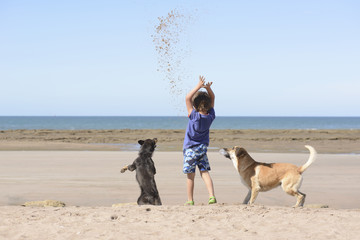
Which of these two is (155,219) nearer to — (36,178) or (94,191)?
(94,191)

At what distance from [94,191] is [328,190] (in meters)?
5.00

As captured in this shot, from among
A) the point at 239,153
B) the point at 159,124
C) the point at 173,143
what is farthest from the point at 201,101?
the point at 159,124

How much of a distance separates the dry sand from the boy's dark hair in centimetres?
154

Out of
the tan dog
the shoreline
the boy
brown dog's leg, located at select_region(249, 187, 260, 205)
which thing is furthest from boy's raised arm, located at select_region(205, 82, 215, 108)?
the shoreline

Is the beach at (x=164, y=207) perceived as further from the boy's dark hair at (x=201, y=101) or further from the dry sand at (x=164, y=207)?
the boy's dark hair at (x=201, y=101)

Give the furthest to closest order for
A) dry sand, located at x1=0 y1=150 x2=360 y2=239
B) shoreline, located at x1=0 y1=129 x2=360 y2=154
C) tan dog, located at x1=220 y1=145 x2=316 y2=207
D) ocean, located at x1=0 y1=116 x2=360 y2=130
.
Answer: ocean, located at x1=0 y1=116 x2=360 y2=130
shoreline, located at x1=0 y1=129 x2=360 y2=154
tan dog, located at x1=220 y1=145 x2=316 y2=207
dry sand, located at x1=0 y1=150 x2=360 y2=239

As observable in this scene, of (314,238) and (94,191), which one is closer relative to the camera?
(314,238)

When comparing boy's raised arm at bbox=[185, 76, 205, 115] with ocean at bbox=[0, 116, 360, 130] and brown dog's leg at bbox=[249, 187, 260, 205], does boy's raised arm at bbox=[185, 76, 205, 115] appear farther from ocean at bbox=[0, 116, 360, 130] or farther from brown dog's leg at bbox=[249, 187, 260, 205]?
ocean at bbox=[0, 116, 360, 130]

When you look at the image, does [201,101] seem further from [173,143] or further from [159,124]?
[159,124]

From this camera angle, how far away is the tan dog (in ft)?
21.9

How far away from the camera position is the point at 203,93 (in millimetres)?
7027

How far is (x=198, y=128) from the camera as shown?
6824 mm

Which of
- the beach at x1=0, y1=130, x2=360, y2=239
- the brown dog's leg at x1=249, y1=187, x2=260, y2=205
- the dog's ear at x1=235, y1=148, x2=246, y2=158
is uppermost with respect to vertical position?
the dog's ear at x1=235, y1=148, x2=246, y2=158

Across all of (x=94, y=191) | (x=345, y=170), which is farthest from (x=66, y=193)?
(x=345, y=170)
